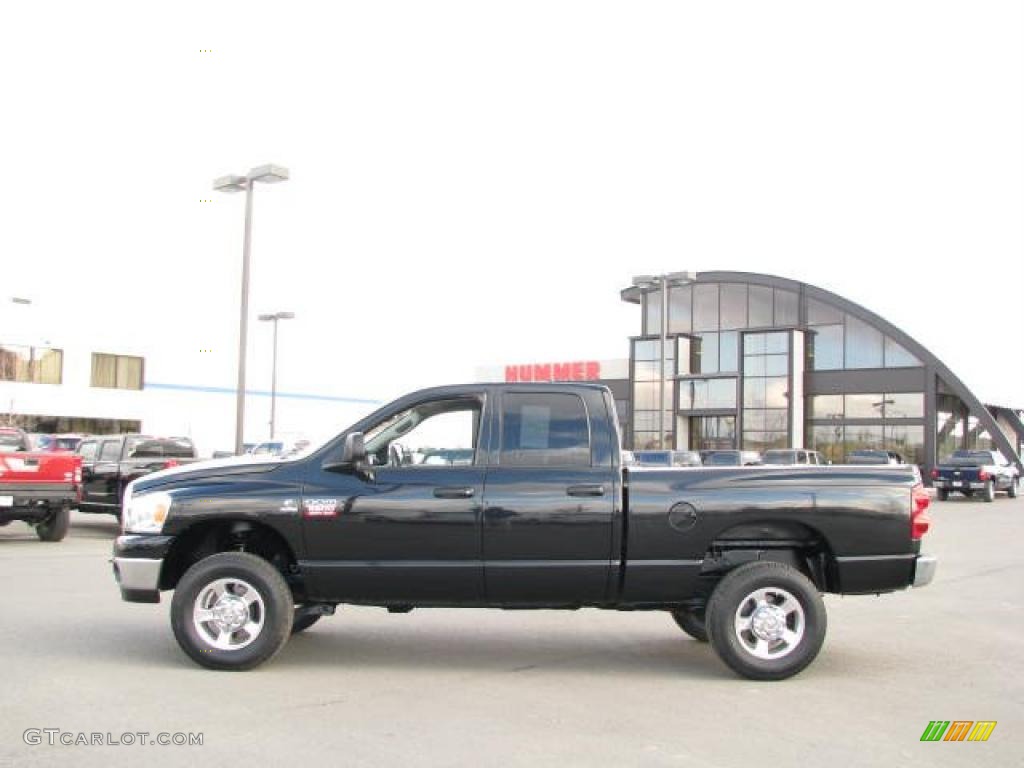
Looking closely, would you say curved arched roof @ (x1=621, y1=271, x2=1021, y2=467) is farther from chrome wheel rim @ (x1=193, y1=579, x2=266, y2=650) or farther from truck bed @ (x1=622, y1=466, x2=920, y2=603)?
chrome wheel rim @ (x1=193, y1=579, x2=266, y2=650)

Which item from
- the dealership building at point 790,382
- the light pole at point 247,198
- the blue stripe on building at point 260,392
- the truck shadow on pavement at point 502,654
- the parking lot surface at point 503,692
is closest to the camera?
the parking lot surface at point 503,692

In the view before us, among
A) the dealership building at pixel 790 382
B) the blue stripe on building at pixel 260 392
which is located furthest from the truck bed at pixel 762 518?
the blue stripe on building at pixel 260 392

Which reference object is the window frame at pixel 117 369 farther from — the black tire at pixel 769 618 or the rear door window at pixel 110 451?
the black tire at pixel 769 618

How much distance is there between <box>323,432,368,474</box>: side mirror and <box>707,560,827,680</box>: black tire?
8.67 feet

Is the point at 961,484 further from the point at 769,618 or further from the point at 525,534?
the point at 525,534

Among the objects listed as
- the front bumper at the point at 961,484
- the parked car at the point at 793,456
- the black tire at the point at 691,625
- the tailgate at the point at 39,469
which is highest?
the parked car at the point at 793,456

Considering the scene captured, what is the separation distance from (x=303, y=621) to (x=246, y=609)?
105 cm

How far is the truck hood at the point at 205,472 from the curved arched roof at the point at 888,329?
46.1m

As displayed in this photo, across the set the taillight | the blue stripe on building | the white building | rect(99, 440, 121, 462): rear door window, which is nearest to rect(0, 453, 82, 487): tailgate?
rect(99, 440, 121, 462): rear door window

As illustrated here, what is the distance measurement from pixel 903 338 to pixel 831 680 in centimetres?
4662

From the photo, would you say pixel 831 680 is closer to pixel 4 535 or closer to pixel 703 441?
pixel 4 535

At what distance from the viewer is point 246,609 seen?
7328 millimetres

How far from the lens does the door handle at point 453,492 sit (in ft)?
24.0

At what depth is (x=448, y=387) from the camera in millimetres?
7828
